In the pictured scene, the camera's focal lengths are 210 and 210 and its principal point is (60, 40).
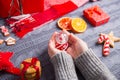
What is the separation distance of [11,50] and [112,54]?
435 mm

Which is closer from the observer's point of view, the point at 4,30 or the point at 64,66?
the point at 64,66

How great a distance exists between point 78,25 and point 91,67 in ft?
0.89

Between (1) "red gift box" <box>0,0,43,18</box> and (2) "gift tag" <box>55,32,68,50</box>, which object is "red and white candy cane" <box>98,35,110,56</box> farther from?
(1) "red gift box" <box>0,0,43,18</box>

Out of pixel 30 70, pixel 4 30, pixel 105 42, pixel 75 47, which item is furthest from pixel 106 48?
pixel 4 30

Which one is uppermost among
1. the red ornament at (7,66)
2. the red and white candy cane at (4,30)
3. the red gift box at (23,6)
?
the red gift box at (23,6)

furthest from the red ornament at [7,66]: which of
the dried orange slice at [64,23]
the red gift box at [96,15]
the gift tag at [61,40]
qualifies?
the red gift box at [96,15]

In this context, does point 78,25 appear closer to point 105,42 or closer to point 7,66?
point 105,42

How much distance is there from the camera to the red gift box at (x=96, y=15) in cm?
100

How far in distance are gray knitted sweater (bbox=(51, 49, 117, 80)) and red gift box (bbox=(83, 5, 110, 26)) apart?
0.81ft

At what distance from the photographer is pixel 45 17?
102cm

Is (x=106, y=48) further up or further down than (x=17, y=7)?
further down

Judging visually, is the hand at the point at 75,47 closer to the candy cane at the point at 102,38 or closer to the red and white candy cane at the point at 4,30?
the candy cane at the point at 102,38

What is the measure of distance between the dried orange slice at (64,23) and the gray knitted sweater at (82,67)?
0.70ft

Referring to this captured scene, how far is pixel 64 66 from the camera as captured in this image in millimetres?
762
